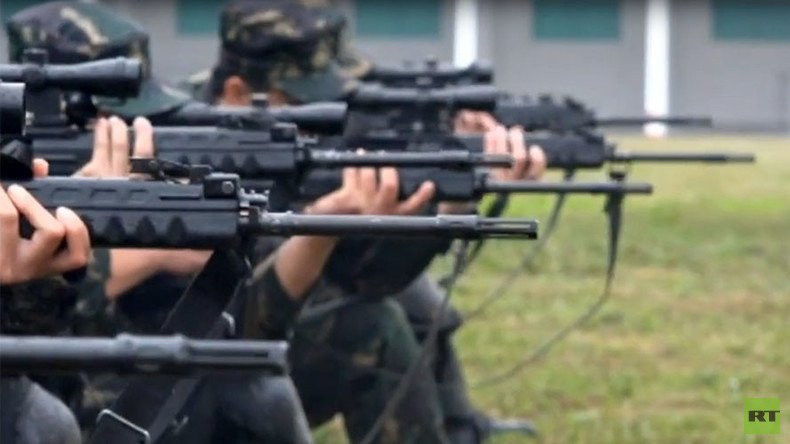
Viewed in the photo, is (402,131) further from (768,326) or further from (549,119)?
(768,326)

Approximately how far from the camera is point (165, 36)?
3447 centimetres

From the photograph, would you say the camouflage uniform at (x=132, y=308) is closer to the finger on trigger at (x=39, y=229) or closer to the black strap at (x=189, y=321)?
the black strap at (x=189, y=321)

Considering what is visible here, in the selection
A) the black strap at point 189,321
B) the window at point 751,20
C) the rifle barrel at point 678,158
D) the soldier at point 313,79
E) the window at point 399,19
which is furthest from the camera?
the window at point 751,20

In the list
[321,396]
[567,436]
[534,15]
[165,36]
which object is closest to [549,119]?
[567,436]

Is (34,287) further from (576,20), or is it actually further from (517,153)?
(576,20)

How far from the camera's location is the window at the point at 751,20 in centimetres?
3916

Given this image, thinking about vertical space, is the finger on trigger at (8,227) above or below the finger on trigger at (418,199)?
above

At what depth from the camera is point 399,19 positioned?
36656 millimetres

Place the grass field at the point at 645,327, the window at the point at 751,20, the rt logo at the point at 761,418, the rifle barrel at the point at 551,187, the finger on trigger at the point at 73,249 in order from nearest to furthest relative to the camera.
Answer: the finger on trigger at the point at 73,249, the rifle barrel at the point at 551,187, the rt logo at the point at 761,418, the grass field at the point at 645,327, the window at the point at 751,20

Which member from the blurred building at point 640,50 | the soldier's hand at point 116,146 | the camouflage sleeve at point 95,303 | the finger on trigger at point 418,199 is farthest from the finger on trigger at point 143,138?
the blurred building at point 640,50

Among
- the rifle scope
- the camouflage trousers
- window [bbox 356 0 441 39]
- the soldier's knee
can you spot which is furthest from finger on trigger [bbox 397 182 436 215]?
window [bbox 356 0 441 39]

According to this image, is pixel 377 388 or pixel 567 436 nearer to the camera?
pixel 377 388

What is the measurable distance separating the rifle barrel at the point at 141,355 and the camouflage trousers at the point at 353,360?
390 centimetres

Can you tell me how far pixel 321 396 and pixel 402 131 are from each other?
1.39 meters
